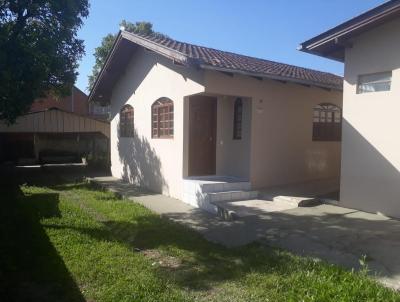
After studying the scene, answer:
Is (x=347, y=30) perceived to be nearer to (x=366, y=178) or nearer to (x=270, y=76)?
(x=270, y=76)

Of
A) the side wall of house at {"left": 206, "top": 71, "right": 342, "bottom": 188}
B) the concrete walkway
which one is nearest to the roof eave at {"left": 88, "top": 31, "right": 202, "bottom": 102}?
the side wall of house at {"left": 206, "top": 71, "right": 342, "bottom": 188}

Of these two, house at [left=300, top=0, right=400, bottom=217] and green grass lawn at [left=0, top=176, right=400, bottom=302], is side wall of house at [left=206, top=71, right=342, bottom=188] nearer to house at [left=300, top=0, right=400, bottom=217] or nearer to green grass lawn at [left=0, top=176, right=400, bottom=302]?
house at [left=300, top=0, right=400, bottom=217]

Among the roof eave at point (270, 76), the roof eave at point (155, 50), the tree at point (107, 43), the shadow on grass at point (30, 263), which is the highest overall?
the tree at point (107, 43)

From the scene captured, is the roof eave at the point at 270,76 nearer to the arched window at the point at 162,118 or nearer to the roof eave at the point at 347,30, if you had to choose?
the roof eave at the point at 347,30

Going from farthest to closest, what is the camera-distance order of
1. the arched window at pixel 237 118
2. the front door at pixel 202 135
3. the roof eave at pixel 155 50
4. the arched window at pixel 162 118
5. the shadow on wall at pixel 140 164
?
the shadow on wall at pixel 140 164
the arched window at pixel 162 118
the front door at pixel 202 135
the arched window at pixel 237 118
the roof eave at pixel 155 50

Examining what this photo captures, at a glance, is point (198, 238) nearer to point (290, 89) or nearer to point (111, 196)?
point (111, 196)

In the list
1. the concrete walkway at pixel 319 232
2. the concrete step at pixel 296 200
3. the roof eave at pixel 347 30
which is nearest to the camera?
the concrete walkway at pixel 319 232

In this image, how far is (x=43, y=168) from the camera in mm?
18547

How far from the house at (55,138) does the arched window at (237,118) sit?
34.0ft

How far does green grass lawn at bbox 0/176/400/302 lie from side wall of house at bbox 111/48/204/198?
3328mm

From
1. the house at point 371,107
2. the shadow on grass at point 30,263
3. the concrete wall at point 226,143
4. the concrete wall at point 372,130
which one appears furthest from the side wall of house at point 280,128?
the shadow on grass at point 30,263

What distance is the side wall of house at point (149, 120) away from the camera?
33.6 ft

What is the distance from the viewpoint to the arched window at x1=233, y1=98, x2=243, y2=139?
1054 centimetres

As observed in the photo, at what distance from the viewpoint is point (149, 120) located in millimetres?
12297
